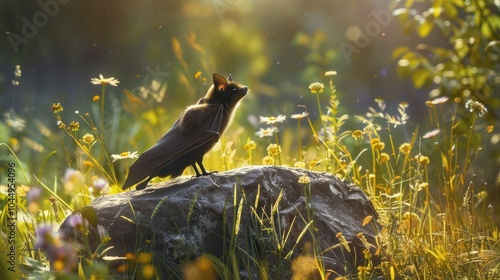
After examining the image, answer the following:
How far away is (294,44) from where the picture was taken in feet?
26.0

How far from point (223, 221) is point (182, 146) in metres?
0.46

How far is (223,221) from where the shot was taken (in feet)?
9.42

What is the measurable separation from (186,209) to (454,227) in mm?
1452

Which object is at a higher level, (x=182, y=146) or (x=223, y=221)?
(x=182, y=146)

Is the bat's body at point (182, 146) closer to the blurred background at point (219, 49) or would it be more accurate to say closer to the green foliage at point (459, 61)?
the green foliage at point (459, 61)

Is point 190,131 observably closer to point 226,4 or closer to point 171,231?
point 171,231

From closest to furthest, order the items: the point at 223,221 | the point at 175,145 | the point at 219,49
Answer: the point at 223,221, the point at 175,145, the point at 219,49

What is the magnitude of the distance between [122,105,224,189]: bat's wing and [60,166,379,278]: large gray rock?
11 centimetres

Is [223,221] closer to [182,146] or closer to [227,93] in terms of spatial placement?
[182,146]

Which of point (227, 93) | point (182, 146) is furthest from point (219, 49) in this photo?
point (182, 146)

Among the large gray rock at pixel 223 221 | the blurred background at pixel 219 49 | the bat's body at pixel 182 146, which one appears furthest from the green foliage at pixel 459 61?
the blurred background at pixel 219 49

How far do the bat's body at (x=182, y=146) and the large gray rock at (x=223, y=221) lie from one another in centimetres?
9

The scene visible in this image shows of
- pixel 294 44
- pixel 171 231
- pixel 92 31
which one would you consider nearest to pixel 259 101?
pixel 294 44

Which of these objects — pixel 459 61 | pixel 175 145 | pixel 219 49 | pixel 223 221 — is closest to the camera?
pixel 223 221
